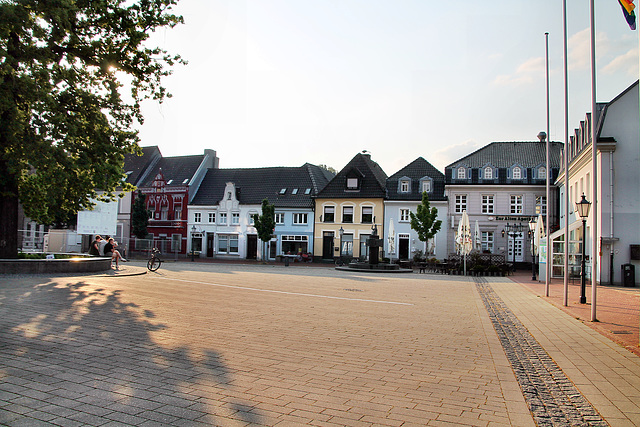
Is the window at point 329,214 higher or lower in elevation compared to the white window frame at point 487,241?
higher

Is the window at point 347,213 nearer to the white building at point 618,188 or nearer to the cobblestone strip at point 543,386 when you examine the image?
the white building at point 618,188

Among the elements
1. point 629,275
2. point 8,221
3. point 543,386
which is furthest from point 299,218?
point 543,386

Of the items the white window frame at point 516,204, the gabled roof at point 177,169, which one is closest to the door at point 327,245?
the white window frame at point 516,204

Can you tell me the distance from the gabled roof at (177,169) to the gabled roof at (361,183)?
17286mm

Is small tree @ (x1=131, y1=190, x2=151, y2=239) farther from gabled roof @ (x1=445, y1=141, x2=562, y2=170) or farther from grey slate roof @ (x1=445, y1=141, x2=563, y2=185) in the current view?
gabled roof @ (x1=445, y1=141, x2=562, y2=170)

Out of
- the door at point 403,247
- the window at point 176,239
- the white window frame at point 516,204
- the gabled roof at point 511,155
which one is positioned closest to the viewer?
the white window frame at point 516,204

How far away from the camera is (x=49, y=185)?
18.4 m

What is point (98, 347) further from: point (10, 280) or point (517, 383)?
point (10, 280)

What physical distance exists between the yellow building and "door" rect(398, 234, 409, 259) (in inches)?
81.8

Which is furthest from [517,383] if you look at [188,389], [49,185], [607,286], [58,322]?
[607,286]

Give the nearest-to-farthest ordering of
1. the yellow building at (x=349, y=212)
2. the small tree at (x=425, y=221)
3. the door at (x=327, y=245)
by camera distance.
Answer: the small tree at (x=425, y=221)
the yellow building at (x=349, y=212)
the door at (x=327, y=245)

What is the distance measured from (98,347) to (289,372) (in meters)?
3.03

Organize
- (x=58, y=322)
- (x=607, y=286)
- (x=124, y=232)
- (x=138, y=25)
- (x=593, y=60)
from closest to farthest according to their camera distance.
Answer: (x=58, y=322), (x=593, y=60), (x=138, y=25), (x=607, y=286), (x=124, y=232)

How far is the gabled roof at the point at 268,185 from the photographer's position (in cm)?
5444
